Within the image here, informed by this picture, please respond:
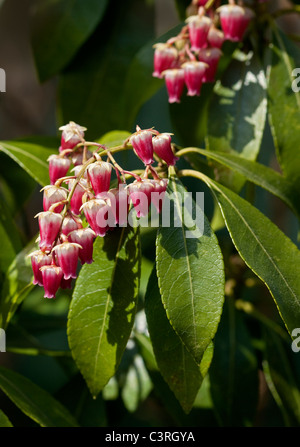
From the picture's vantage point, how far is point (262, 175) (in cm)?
117

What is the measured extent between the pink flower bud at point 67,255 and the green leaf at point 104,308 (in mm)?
106

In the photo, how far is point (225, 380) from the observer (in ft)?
4.50

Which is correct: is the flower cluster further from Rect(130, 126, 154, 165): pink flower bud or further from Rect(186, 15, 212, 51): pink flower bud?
Rect(130, 126, 154, 165): pink flower bud

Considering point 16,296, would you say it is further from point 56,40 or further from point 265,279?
point 56,40

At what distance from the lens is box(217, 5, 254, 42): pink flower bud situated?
1243 millimetres

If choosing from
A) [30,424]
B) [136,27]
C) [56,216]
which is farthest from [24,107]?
[56,216]

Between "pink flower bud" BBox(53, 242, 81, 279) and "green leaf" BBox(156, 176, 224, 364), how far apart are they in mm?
128

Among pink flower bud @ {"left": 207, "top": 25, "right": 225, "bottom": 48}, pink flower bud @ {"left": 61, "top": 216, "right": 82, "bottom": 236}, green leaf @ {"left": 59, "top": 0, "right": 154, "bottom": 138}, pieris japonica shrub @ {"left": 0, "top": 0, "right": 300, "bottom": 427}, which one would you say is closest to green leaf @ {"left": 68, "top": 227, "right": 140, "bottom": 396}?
pieris japonica shrub @ {"left": 0, "top": 0, "right": 300, "bottom": 427}

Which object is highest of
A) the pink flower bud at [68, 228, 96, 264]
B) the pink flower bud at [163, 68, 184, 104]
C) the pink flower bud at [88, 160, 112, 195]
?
the pink flower bud at [163, 68, 184, 104]

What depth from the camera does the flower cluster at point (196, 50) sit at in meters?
1.20

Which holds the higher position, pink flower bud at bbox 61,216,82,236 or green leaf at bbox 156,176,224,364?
pink flower bud at bbox 61,216,82,236

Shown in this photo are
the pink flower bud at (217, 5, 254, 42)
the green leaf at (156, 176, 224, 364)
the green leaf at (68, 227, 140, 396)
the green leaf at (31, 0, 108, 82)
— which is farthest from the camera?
the green leaf at (31, 0, 108, 82)

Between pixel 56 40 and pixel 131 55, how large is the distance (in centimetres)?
24

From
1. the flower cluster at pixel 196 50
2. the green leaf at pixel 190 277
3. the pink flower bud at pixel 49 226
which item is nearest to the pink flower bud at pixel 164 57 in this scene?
the flower cluster at pixel 196 50
